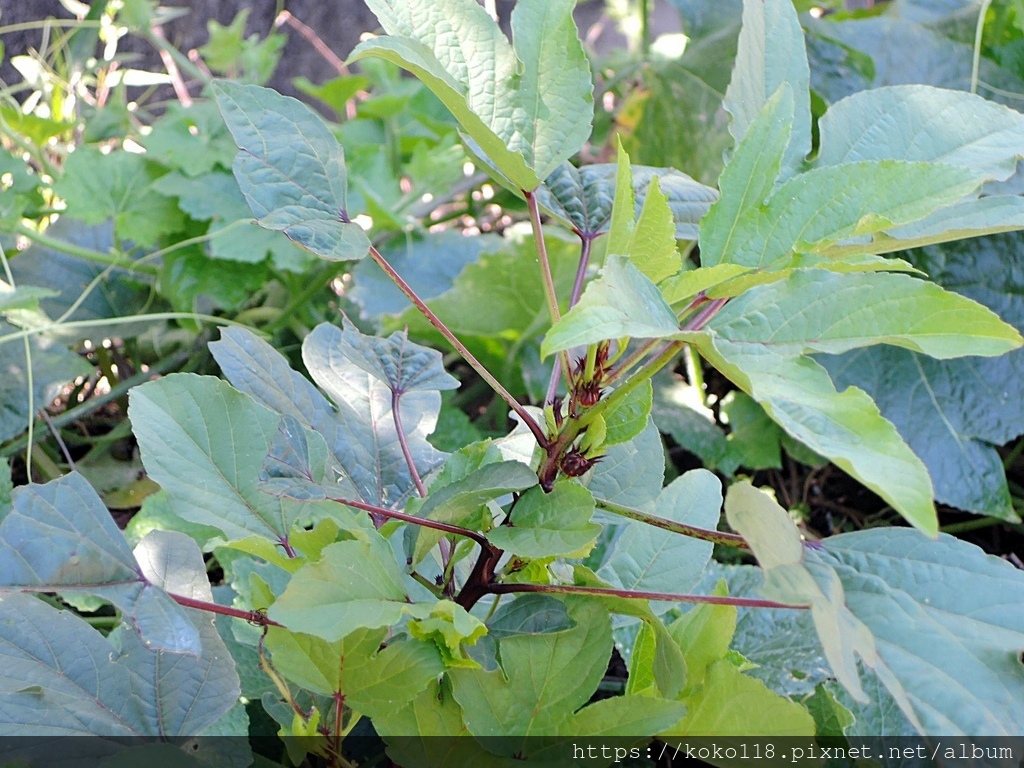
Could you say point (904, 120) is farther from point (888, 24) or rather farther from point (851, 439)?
point (888, 24)

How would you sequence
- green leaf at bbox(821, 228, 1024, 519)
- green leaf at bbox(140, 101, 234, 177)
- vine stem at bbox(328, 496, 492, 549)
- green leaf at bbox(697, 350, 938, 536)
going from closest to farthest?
green leaf at bbox(697, 350, 938, 536)
vine stem at bbox(328, 496, 492, 549)
green leaf at bbox(821, 228, 1024, 519)
green leaf at bbox(140, 101, 234, 177)

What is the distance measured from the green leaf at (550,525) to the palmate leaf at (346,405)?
91 mm

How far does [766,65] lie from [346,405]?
0.92ft

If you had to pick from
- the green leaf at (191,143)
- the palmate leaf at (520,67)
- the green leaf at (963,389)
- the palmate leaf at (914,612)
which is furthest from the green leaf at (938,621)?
the green leaf at (191,143)

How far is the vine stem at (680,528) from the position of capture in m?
0.36

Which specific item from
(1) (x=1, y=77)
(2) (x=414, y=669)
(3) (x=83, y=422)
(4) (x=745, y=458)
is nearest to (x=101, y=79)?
(1) (x=1, y=77)

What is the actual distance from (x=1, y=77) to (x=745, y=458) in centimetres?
125

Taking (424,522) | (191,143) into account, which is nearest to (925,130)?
(424,522)

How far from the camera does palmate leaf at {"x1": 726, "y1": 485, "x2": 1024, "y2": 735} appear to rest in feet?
0.95

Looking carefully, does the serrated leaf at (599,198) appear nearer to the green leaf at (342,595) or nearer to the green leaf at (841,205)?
the green leaf at (841,205)

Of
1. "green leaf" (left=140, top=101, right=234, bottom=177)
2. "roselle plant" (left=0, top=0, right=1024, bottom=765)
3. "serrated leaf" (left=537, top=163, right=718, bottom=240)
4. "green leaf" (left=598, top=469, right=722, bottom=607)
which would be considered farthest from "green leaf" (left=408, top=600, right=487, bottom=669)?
"green leaf" (left=140, top=101, right=234, bottom=177)

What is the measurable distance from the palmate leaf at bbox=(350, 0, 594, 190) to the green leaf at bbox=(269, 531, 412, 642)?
0.58 feet

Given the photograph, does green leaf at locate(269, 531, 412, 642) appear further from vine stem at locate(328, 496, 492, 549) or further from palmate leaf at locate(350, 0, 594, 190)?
palmate leaf at locate(350, 0, 594, 190)

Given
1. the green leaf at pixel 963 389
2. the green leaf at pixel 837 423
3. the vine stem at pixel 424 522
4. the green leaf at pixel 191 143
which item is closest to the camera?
the green leaf at pixel 837 423
